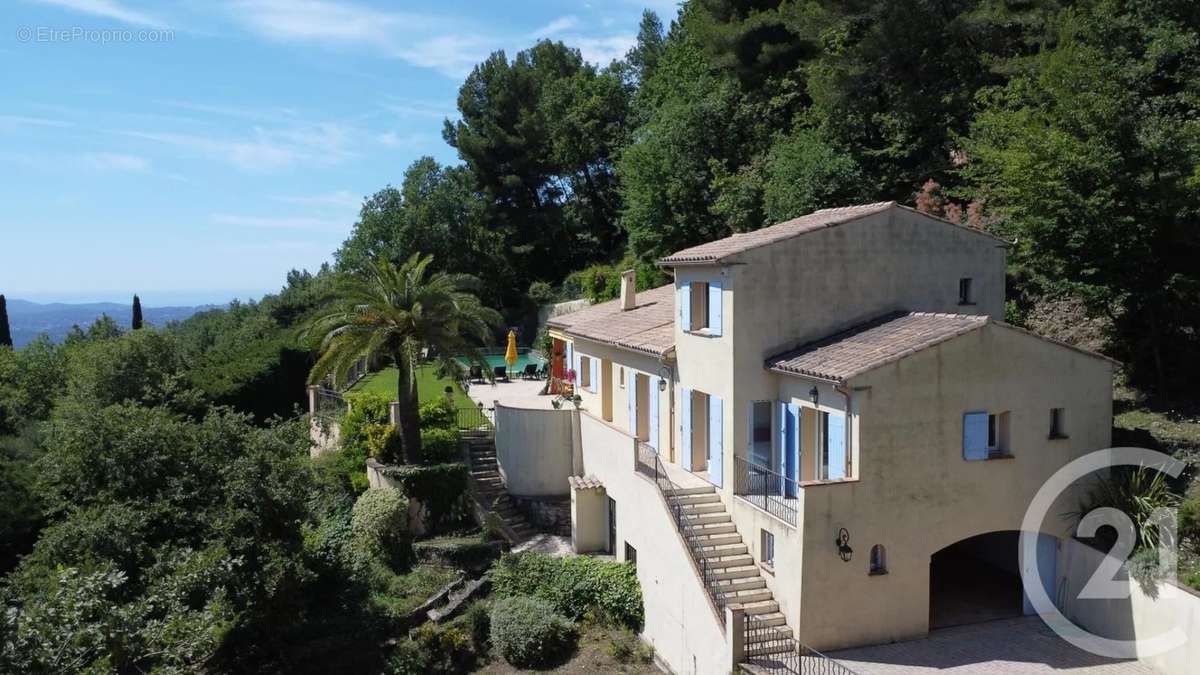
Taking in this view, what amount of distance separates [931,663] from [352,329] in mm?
18200

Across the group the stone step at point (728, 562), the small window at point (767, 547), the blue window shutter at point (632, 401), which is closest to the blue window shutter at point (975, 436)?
the small window at point (767, 547)

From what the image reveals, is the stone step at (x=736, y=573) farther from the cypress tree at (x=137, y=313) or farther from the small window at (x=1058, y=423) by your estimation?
the cypress tree at (x=137, y=313)

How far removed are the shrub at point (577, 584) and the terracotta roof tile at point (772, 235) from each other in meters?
8.08

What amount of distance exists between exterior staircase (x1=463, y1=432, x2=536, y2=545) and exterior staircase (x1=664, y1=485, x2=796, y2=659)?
26.1 feet

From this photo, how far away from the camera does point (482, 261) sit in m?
56.0

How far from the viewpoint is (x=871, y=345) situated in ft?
59.4

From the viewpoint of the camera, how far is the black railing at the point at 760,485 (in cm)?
1902

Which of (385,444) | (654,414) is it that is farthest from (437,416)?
A: (654,414)

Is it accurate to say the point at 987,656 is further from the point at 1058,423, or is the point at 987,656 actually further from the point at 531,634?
the point at 531,634

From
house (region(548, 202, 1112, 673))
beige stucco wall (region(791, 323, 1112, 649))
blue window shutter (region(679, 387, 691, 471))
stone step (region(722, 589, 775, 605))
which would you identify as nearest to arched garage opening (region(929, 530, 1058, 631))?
house (region(548, 202, 1112, 673))

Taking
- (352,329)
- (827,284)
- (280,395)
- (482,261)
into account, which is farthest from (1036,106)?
(482,261)

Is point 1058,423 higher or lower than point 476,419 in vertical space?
higher

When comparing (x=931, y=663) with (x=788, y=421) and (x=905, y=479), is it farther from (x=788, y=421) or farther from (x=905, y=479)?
(x=788, y=421)

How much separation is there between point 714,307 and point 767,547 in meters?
5.47
